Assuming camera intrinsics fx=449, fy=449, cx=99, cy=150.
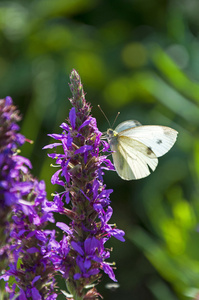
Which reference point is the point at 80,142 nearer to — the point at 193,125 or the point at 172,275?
the point at 172,275

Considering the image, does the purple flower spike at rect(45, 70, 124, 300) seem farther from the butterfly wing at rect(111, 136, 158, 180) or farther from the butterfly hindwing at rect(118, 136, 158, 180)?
the butterfly hindwing at rect(118, 136, 158, 180)

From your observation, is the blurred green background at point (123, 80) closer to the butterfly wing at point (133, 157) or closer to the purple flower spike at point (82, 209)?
the butterfly wing at point (133, 157)

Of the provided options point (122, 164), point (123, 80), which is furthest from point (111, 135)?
point (123, 80)

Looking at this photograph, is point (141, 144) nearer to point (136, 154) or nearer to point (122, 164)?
point (136, 154)

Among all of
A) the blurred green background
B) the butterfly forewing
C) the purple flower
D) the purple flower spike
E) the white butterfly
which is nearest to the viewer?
the purple flower

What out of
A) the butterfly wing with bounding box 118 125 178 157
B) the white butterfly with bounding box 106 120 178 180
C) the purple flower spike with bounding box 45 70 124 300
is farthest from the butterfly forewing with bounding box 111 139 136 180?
the purple flower spike with bounding box 45 70 124 300

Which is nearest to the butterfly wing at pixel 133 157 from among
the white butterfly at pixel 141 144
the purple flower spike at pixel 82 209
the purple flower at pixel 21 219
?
the white butterfly at pixel 141 144
